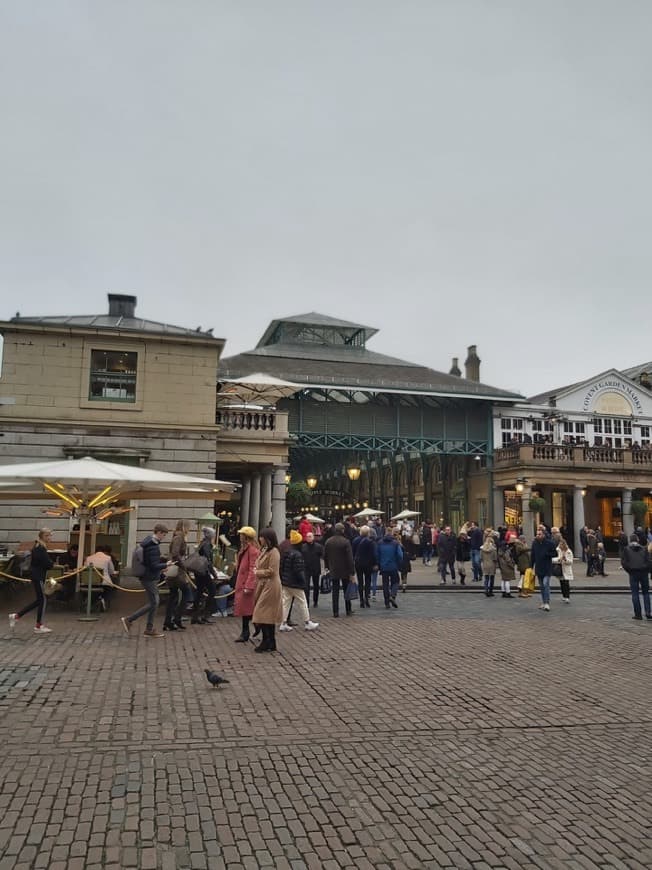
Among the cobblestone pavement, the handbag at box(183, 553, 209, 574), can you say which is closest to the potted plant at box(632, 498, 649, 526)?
the cobblestone pavement

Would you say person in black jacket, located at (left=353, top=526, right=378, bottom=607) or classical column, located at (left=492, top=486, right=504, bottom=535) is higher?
classical column, located at (left=492, top=486, right=504, bottom=535)

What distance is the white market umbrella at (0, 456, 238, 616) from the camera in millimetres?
11430

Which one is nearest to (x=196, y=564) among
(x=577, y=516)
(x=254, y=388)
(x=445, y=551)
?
(x=445, y=551)

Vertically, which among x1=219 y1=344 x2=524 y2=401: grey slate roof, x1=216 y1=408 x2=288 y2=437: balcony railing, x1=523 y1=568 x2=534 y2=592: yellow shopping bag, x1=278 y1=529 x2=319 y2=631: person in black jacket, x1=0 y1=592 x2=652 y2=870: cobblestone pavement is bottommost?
x1=0 y1=592 x2=652 y2=870: cobblestone pavement

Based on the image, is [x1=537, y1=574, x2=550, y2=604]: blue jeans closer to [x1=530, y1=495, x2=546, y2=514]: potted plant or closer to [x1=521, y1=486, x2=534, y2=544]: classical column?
[x1=530, y1=495, x2=546, y2=514]: potted plant

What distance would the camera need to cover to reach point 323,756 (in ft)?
17.1

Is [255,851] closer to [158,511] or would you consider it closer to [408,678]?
[408,678]

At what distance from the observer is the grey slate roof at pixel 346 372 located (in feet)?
111

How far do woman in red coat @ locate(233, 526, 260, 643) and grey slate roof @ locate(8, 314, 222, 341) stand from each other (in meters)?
11.1

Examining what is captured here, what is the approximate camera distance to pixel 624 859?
3.76m

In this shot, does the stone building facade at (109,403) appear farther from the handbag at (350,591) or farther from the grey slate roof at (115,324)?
the handbag at (350,591)

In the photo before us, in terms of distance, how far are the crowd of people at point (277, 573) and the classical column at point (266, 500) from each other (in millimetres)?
7104

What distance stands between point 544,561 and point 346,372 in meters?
23.5

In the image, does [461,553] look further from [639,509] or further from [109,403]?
[639,509]
